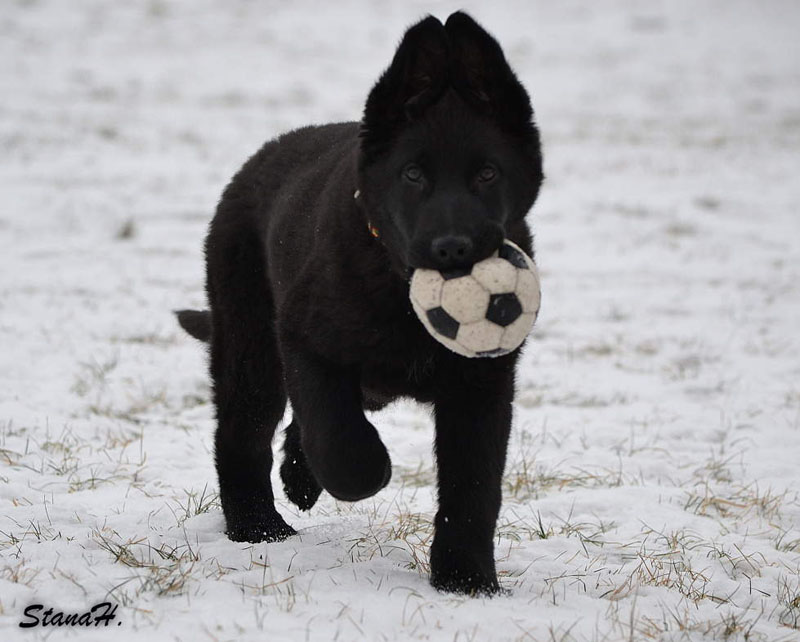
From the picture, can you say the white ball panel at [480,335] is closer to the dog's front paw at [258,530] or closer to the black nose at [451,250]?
the black nose at [451,250]

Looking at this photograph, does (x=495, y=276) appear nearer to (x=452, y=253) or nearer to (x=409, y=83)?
(x=452, y=253)

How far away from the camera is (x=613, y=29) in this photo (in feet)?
109

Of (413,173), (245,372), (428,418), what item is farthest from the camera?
Result: (428,418)

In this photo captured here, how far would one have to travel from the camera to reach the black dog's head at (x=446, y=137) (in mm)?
2984

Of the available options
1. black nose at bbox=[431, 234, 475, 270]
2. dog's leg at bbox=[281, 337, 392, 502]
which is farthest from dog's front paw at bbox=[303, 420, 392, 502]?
black nose at bbox=[431, 234, 475, 270]

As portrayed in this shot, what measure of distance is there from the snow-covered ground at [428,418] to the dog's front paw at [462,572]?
8 cm

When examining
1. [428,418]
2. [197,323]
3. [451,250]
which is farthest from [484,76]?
[428,418]

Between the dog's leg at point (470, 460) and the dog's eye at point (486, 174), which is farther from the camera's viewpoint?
the dog's leg at point (470, 460)

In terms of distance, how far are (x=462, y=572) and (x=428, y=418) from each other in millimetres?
3058

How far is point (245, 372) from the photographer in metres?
4.01

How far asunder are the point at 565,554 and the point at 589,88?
2345 cm

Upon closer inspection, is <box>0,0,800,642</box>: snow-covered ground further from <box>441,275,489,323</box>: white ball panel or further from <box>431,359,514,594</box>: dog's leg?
<box>441,275,489,323</box>: white ball panel

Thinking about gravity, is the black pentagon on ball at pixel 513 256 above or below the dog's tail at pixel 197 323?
A: above

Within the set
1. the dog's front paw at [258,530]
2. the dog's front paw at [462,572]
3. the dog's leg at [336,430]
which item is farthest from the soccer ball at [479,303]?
the dog's front paw at [258,530]
